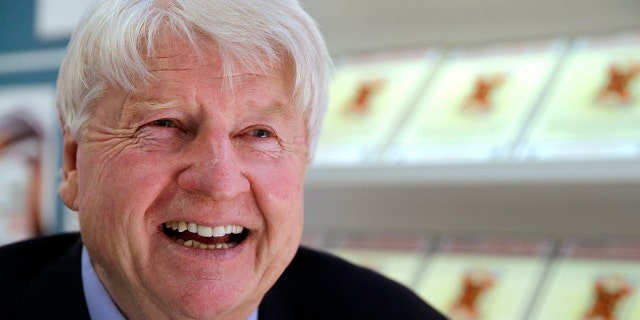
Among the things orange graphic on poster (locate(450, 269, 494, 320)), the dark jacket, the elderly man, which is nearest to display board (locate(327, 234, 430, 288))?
orange graphic on poster (locate(450, 269, 494, 320))

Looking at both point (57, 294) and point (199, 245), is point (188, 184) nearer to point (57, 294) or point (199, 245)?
point (199, 245)

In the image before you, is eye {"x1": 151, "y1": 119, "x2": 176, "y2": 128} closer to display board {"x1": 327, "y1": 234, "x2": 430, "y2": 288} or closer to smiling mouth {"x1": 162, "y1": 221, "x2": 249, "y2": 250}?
smiling mouth {"x1": 162, "y1": 221, "x2": 249, "y2": 250}

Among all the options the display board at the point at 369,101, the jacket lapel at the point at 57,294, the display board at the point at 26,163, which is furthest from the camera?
the display board at the point at 26,163

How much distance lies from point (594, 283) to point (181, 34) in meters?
0.93

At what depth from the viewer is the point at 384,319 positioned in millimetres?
1239

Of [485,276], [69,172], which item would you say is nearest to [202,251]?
[69,172]

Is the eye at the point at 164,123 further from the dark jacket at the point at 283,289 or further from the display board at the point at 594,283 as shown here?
the display board at the point at 594,283

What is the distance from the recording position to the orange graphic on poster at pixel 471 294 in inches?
66.0

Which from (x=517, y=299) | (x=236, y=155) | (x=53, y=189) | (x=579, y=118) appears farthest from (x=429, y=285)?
(x=53, y=189)

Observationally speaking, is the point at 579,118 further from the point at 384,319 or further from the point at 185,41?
the point at 185,41

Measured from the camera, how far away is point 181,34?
1.03 metres

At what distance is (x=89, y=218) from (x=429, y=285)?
844 mm

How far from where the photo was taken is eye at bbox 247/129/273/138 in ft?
3.53

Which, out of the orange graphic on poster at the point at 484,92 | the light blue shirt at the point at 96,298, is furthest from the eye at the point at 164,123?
the orange graphic on poster at the point at 484,92
